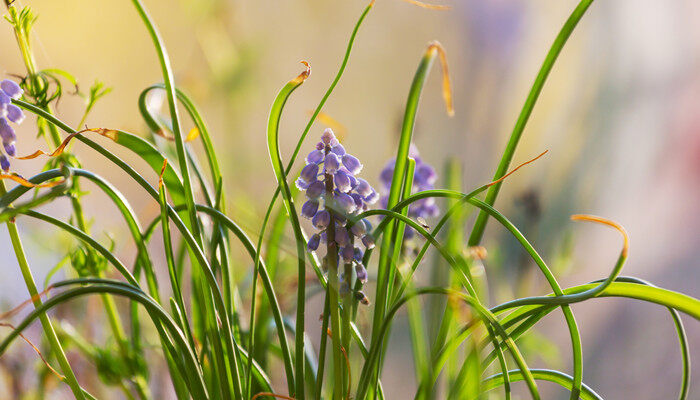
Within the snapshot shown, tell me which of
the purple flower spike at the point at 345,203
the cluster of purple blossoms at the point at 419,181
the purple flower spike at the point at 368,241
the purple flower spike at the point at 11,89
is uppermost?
the cluster of purple blossoms at the point at 419,181

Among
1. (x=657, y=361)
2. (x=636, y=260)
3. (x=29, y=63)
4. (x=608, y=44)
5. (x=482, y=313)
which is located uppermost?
(x=608, y=44)

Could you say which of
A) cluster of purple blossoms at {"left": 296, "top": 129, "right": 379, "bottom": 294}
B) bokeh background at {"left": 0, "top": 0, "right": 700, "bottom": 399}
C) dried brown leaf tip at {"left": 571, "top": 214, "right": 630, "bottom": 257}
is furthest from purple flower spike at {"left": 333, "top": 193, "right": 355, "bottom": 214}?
bokeh background at {"left": 0, "top": 0, "right": 700, "bottom": 399}

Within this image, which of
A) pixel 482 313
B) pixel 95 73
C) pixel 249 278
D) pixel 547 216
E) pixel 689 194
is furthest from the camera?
pixel 95 73

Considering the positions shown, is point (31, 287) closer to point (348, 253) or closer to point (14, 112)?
point (14, 112)

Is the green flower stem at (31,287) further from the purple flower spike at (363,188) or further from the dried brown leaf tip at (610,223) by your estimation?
the dried brown leaf tip at (610,223)

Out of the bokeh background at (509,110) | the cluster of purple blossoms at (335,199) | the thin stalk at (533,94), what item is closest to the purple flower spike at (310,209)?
the cluster of purple blossoms at (335,199)

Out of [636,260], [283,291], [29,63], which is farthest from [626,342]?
[29,63]

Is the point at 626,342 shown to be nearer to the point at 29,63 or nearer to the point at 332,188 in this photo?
the point at 332,188

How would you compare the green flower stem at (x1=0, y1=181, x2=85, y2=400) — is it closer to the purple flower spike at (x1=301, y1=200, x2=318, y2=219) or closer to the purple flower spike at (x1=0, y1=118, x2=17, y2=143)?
the purple flower spike at (x1=0, y1=118, x2=17, y2=143)

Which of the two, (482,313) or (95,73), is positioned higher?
(95,73)
